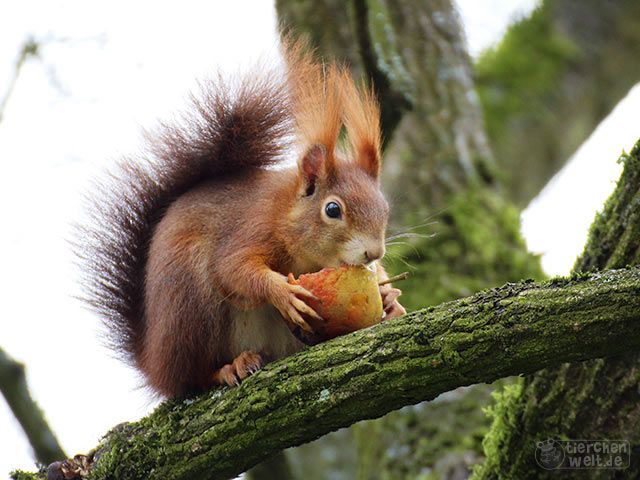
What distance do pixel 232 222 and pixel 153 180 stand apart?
0.43m

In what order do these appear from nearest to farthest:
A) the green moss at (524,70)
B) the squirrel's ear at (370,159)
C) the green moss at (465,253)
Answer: the squirrel's ear at (370,159)
the green moss at (465,253)
the green moss at (524,70)

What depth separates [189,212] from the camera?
302 centimetres

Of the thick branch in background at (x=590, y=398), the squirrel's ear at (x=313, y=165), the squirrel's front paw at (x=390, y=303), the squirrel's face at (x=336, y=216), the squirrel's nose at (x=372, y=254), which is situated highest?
the squirrel's ear at (x=313, y=165)

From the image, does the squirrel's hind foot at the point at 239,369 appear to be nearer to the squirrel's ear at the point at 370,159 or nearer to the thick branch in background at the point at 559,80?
the squirrel's ear at the point at 370,159

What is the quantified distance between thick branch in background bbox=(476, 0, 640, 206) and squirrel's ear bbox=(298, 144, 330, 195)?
3.02m

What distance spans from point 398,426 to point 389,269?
0.82 m

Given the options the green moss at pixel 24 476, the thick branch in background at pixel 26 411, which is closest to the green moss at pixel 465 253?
the thick branch in background at pixel 26 411

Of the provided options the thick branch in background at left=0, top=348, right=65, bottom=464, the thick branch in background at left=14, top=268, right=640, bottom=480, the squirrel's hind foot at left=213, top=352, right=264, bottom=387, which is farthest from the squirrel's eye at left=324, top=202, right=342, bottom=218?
the thick branch in background at left=0, top=348, right=65, bottom=464

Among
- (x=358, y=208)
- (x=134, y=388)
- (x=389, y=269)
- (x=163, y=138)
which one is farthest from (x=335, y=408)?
(x=389, y=269)

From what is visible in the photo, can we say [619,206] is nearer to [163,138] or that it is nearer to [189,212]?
[189,212]

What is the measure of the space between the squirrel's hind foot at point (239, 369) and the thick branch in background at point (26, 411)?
2.10 ft

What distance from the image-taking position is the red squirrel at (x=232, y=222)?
281 centimetres

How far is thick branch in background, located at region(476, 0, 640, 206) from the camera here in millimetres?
5887

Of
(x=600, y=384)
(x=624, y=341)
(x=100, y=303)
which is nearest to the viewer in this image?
(x=624, y=341)
